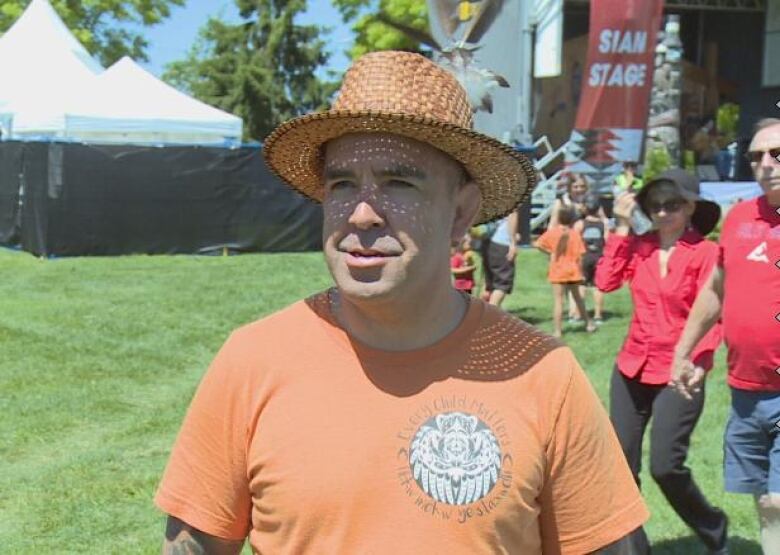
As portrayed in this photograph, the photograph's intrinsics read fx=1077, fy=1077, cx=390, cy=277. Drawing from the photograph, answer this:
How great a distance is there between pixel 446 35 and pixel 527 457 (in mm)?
8584

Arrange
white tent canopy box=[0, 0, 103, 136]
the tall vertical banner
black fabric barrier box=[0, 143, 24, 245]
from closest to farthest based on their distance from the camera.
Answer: black fabric barrier box=[0, 143, 24, 245], the tall vertical banner, white tent canopy box=[0, 0, 103, 136]

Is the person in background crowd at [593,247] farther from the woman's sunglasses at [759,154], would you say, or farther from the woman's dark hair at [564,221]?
the woman's sunglasses at [759,154]

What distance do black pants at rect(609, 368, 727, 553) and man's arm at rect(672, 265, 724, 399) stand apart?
135mm

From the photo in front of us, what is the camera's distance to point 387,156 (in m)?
2.03

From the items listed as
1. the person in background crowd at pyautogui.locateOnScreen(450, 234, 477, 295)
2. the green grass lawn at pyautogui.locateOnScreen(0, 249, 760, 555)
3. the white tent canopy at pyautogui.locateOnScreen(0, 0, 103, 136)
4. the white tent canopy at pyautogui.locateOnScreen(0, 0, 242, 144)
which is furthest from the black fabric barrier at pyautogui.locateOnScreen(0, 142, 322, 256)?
the person in background crowd at pyautogui.locateOnScreen(450, 234, 477, 295)

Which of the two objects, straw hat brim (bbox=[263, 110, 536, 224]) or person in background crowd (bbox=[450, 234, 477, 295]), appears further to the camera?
person in background crowd (bbox=[450, 234, 477, 295])

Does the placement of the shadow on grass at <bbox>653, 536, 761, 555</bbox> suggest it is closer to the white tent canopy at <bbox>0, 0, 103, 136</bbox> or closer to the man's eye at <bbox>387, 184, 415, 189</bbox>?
the man's eye at <bbox>387, 184, 415, 189</bbox>

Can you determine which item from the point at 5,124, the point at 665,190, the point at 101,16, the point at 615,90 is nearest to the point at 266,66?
the point at 101,16

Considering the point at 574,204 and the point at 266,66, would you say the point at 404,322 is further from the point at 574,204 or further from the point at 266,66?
the point at 266,66

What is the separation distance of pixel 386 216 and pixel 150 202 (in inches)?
665

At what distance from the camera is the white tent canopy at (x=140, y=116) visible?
19844 mm

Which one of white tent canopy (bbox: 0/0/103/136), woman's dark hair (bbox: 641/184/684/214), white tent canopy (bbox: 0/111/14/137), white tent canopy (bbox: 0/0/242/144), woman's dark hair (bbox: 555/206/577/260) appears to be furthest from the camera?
white tent canopy (bbox: 0/111/14/137)

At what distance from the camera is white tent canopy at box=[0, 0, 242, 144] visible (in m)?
20.0

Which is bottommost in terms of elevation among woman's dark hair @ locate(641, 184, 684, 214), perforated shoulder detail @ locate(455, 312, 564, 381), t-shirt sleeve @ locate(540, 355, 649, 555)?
t-shirt sleeve @ locate(540, 355, 649, 555)
